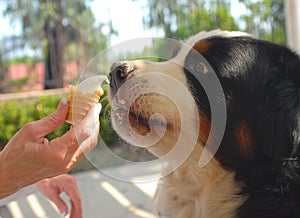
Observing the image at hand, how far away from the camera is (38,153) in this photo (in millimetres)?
1390

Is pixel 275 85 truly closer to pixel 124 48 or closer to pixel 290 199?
pixel 290 199

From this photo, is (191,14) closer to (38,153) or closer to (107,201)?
(107,201)

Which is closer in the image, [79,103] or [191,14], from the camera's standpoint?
[79,103]

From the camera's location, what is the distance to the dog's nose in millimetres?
1827

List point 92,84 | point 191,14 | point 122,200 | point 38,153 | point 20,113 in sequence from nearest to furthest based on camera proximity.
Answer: point 38,153
point 92,84
point 122,200
point 20,113
point 191,14

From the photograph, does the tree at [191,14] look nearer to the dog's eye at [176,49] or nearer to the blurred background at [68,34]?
the blurred background at [68,34]

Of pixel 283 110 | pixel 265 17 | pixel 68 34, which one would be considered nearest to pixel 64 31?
pixel 68 34

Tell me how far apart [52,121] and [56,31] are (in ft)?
Result: 18.7

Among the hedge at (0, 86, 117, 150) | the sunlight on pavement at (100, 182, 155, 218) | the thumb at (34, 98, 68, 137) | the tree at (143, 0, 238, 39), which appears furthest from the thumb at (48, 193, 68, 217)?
the tree at (143, 0, 238, 39)

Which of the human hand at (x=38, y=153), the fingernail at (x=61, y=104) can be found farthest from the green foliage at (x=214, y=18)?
the human hand at (x=38, y=153)

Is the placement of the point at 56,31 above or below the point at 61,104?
below

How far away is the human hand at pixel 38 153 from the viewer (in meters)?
1.40

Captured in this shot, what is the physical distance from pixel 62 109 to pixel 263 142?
803 millimetres

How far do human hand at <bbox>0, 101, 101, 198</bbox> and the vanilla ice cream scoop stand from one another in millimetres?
89
